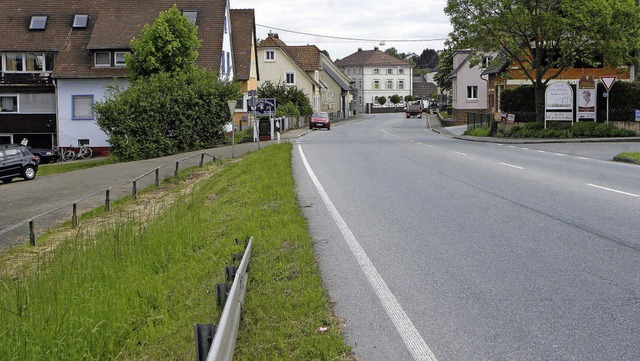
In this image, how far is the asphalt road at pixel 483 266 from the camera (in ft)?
18.3

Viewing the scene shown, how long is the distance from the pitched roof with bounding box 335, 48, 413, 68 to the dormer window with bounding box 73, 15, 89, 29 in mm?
113719

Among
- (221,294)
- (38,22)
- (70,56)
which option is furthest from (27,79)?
(221,294)

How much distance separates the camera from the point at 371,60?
6481 inches

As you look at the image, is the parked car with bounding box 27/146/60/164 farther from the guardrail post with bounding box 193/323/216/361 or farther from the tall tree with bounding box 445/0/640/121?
the guardrail post with bounding box 193/323/216/361

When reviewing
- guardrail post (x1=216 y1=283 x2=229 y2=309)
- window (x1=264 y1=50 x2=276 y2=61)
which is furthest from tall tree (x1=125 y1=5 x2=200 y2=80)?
window (x1=264 y1=50 x2=276 y2=61)

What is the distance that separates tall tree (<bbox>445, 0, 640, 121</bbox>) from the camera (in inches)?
1503

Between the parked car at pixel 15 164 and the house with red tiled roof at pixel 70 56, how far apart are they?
16790 mm

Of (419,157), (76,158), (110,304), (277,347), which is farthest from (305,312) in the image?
(76,158)

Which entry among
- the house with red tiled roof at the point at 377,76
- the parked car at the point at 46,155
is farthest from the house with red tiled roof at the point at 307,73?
the house with red tiled roof at the point at 377,76

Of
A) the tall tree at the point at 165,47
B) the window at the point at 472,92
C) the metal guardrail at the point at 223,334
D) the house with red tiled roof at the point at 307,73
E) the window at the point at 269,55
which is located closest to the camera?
the metal guardrail at the point at 223,334

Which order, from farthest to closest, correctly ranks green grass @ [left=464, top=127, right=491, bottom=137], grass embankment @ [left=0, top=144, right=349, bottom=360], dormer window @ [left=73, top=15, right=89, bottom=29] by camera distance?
dormer window @ [left=73, top=15, right=89, bottom=29] < green grass @ [left=464, top=127, right=491, bottom=137] < grass embankment @ [left=0, top=144, right=349, bottom=360]

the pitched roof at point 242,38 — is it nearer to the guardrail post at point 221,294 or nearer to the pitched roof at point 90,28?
the pitched roof at point 90,28

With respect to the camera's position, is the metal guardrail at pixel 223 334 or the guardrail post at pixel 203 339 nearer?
the metal guardrail at pixel 223 334

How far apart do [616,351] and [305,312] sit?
2.39 meters
